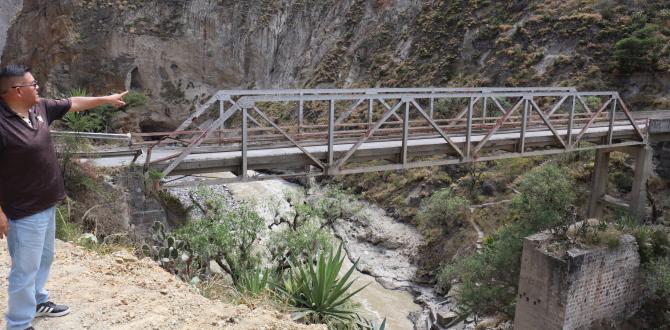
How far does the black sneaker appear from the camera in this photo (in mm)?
4414

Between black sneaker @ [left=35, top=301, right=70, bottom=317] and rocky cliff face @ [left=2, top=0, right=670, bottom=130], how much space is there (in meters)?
30.3

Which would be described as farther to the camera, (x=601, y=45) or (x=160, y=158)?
(x=601, y=45)

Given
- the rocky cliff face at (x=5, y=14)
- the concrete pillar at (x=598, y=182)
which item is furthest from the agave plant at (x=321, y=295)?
the rocky cliff face at (x=5, y=14)

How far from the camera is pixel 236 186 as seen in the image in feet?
105

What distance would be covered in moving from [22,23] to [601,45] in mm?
49198

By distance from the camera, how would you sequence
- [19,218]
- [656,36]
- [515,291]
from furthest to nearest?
[656,36] → [515,291] → [19,218]

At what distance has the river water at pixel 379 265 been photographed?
18766 millimetres

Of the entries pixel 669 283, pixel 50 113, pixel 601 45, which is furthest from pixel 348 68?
pixel 50 113

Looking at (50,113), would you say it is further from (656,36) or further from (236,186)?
(656,36)

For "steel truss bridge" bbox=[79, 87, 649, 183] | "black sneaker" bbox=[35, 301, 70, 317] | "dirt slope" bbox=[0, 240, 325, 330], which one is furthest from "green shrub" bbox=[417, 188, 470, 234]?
"black sneaker" bbox=[35, 301, 70, 317]

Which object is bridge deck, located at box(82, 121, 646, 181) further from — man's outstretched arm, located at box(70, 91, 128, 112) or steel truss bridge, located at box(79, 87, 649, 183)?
man's outstretched arm, located at box(70, 91, 128, 112)

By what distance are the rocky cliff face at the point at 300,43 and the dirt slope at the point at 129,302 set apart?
29.2m

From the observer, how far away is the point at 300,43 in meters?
47.9

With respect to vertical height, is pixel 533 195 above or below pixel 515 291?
above
